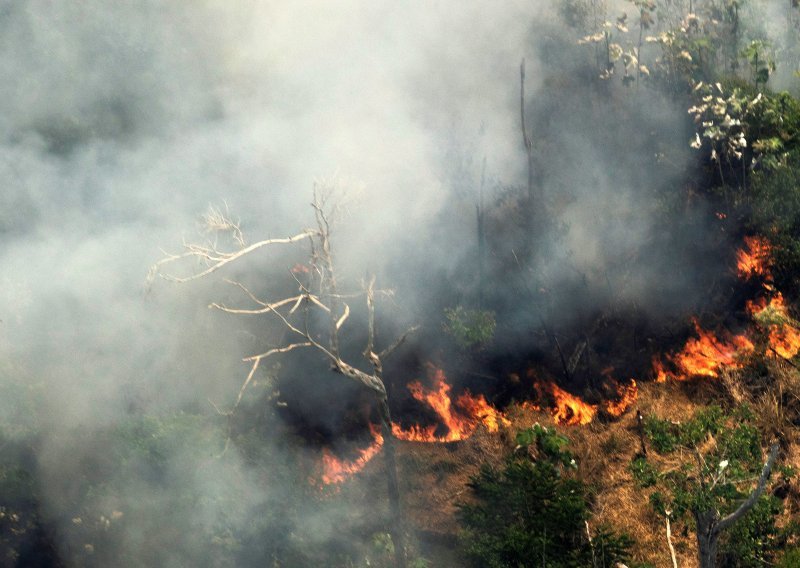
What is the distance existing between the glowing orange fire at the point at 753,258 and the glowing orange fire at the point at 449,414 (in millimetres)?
6156

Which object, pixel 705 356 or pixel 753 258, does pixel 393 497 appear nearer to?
pixel 705 356

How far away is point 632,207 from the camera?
1697cm

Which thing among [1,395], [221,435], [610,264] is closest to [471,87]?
[610,264]

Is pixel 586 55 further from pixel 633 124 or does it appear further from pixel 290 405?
pixel 290 405

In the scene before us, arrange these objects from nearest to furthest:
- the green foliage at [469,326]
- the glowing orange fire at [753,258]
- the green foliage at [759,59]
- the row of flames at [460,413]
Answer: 1. the row of flames at [460,413]
2. the green foliage at [469,326]
3. the glowing orange fire at [753,258]
4. the green foliage at [759,59]

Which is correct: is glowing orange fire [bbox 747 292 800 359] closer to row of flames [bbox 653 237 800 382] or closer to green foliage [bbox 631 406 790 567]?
row of flames [bbox 653 237 800 382]

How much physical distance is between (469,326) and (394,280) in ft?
6.36

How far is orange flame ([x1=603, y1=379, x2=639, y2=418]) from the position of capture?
14.8m

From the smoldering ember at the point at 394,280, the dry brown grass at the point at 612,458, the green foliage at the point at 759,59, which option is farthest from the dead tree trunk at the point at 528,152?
the green foliage at the point at 759,59

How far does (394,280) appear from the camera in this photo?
16.1m

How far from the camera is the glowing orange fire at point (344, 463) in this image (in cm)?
1423

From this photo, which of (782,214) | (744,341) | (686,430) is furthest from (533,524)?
(782,214)

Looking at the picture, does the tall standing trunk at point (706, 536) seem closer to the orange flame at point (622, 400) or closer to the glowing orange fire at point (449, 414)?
the orange flame at point (622, 400)

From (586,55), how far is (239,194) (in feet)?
30.3
